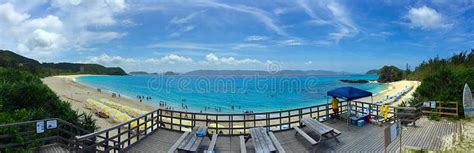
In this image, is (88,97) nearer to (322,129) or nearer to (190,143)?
(190,143)

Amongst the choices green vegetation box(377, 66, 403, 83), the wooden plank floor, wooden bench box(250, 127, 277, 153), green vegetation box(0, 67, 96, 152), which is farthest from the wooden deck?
green vegetation box(377, 66, 403, 83)

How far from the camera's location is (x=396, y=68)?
93625 millimetres

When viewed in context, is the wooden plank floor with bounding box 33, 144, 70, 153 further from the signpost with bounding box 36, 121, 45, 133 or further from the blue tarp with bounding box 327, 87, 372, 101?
the blue tarp with bounding box 327, 87, 372, 101

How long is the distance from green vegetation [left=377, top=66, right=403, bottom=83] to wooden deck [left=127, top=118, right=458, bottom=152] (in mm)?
87252

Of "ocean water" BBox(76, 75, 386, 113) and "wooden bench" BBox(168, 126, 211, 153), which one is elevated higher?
"wooden bench" BBox(168, 126, 211, 153)

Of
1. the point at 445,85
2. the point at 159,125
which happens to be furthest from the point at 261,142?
the point at 445,85

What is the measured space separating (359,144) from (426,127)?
4.74 meters

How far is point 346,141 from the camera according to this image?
8.48 meters

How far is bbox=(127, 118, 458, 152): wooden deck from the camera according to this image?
7.68 metres

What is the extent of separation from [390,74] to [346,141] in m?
96.0

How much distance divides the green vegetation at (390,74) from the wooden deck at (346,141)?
87252 millimetres

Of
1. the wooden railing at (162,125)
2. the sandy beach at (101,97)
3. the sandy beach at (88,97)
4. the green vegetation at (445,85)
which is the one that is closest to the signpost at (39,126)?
the wooden railing at (162,125)

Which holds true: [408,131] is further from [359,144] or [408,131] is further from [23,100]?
[23,100]

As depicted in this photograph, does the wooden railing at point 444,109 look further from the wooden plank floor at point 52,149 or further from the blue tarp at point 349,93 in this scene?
the wooden plank floor at point 52,149
